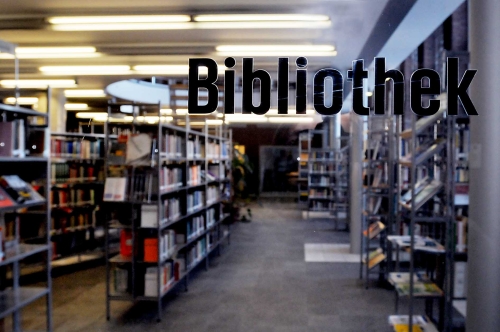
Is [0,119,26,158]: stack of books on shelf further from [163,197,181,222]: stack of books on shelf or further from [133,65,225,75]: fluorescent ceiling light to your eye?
[133,65,225,75]: fluorescent ceiling light

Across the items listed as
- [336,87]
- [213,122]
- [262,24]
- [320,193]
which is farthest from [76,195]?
[320,193]

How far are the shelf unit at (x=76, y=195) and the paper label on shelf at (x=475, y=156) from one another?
477 centimetres

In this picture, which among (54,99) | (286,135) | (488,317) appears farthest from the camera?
(286,135)

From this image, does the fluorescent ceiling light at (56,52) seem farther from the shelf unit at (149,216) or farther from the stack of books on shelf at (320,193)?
the stack of books on shelf at (320,193)

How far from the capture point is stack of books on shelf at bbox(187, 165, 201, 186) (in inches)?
211

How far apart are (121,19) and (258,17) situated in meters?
1.30

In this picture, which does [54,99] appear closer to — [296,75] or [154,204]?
[154,204]

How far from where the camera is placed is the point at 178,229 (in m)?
5.10

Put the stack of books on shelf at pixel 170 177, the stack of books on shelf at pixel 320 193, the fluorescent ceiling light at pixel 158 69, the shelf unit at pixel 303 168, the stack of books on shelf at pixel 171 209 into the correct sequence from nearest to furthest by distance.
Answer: the stack of books on shelf at pixel 170 177, the stack of books on shelf at pixel 171 209, the fluorescent ceiling light at pixel 158 69, the stack of books on shelf at pixel 320 193, the shelf unit at pixel 303 168

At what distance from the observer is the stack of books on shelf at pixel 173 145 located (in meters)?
4.46

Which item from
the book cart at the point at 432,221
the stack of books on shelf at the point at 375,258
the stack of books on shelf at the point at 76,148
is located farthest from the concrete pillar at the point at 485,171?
the stack of books on shelf at the point at 76,148

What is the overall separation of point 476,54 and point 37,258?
5.65 meters

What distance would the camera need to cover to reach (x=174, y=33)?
4.91 meters

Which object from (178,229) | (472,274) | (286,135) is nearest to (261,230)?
(178,229)
